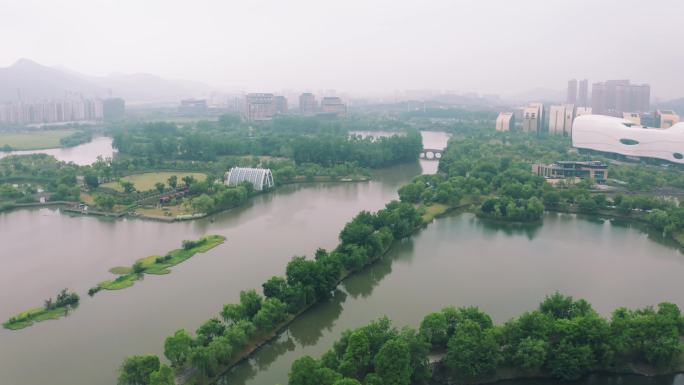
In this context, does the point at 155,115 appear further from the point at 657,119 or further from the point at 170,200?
the point at 657,119

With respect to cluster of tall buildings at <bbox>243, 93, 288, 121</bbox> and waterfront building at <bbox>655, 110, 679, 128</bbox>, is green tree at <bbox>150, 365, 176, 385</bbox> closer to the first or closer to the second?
waterfront building at <bbox>655, 110, 679, 128</bbox>

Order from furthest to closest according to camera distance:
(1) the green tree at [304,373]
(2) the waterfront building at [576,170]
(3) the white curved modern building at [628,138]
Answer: (3) the white curved modern building at [628,138]
(2) the waterfront building at [576,170]
(1) the green tree at [304,373]

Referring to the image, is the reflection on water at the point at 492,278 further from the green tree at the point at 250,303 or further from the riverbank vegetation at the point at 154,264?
the riverbank vegetation at the point at 154,264

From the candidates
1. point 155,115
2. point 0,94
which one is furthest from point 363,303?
point 0,94

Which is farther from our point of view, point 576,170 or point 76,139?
point 76,139

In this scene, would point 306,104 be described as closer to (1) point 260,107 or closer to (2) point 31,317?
(1) point 260,107

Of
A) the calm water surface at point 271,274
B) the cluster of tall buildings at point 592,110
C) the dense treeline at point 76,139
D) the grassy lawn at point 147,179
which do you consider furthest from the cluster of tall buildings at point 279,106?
the calm water surface at point 271,274

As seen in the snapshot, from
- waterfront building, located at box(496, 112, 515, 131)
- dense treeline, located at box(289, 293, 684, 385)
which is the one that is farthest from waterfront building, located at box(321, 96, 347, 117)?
dense treeline, located at box(289, 293, 684, 385)

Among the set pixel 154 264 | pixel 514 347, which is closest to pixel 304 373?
pixel 514 347
